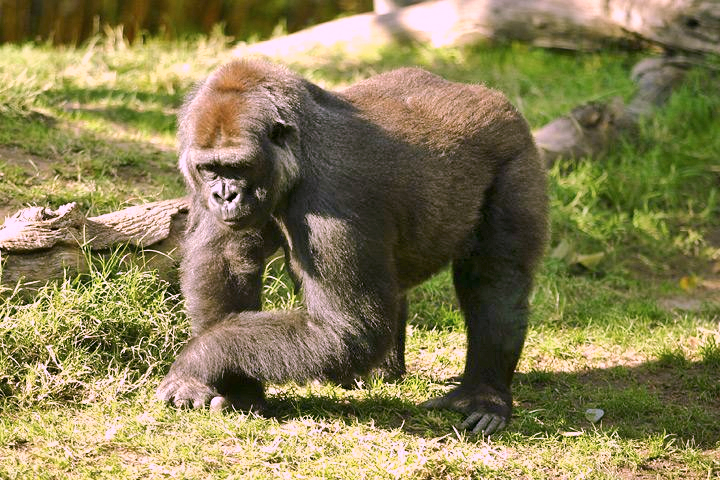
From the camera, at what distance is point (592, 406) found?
5301 millimetres

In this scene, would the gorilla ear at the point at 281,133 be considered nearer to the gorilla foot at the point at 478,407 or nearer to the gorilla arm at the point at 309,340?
the gorilla arm at the point at 309,340

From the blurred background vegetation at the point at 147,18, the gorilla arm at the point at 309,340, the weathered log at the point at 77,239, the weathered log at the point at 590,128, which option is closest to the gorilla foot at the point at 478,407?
the gorilla arm at the point at 309,340

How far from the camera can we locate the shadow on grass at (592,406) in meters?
4.82

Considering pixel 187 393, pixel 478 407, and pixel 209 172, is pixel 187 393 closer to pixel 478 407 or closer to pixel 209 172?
pixel 209 172

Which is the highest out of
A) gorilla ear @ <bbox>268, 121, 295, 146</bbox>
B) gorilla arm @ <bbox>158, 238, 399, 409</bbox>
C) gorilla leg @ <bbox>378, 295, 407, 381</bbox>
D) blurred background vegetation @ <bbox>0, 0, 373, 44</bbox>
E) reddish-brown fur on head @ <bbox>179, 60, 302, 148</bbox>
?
reddish-brown fur on head @ <bbox>179, 60, 302, 148</bbox>

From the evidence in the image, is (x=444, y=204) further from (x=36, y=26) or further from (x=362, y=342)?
(x=36, y=26)

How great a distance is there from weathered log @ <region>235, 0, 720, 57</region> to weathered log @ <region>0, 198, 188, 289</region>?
497 centimetres

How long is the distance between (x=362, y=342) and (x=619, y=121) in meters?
4.96

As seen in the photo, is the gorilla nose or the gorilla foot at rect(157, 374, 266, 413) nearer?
the gorilla nose

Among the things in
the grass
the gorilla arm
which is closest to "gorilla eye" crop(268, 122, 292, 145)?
the gorilla arm

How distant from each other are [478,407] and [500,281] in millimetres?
666

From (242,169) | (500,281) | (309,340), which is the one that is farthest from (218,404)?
(500,281)

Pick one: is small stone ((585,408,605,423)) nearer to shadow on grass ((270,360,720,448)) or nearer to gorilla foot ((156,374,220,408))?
shadow on grass ((270,360,720,448))

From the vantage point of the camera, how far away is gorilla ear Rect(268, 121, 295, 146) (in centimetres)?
439
